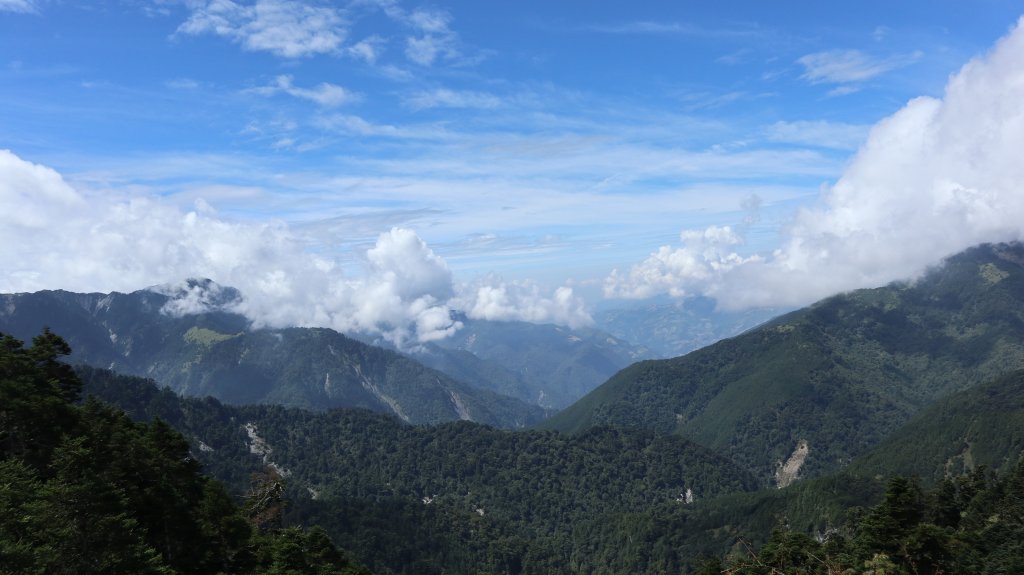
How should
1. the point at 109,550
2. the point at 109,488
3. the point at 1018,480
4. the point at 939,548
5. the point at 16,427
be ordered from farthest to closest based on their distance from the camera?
the point at 1018,480, the point at 939,548, the point at 16,427, the point at 109,488, the point at 109,550

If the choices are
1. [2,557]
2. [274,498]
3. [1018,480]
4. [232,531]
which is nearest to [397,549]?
[274,498]

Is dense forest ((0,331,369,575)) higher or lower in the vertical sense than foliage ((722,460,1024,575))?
higher

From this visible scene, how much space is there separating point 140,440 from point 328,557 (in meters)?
24.5

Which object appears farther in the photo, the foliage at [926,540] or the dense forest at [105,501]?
the foliage at [926,540]

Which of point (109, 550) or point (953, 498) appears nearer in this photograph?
point (109, 550)

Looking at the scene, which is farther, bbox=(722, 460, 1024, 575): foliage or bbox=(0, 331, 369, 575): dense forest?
bbox=(722, 460, 1024, 575): foliage

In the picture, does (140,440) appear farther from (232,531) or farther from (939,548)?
(939,548)

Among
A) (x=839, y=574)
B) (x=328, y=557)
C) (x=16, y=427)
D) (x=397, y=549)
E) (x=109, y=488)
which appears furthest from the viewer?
(x=397, y=549)

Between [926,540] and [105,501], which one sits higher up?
[105,501]

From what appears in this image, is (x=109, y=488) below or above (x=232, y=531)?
above

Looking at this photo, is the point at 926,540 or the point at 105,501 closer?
the point at 105,501

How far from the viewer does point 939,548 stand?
64.0 m

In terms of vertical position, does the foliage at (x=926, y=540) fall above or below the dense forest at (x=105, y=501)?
below

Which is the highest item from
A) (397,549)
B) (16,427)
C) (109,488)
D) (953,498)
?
(16,427)
